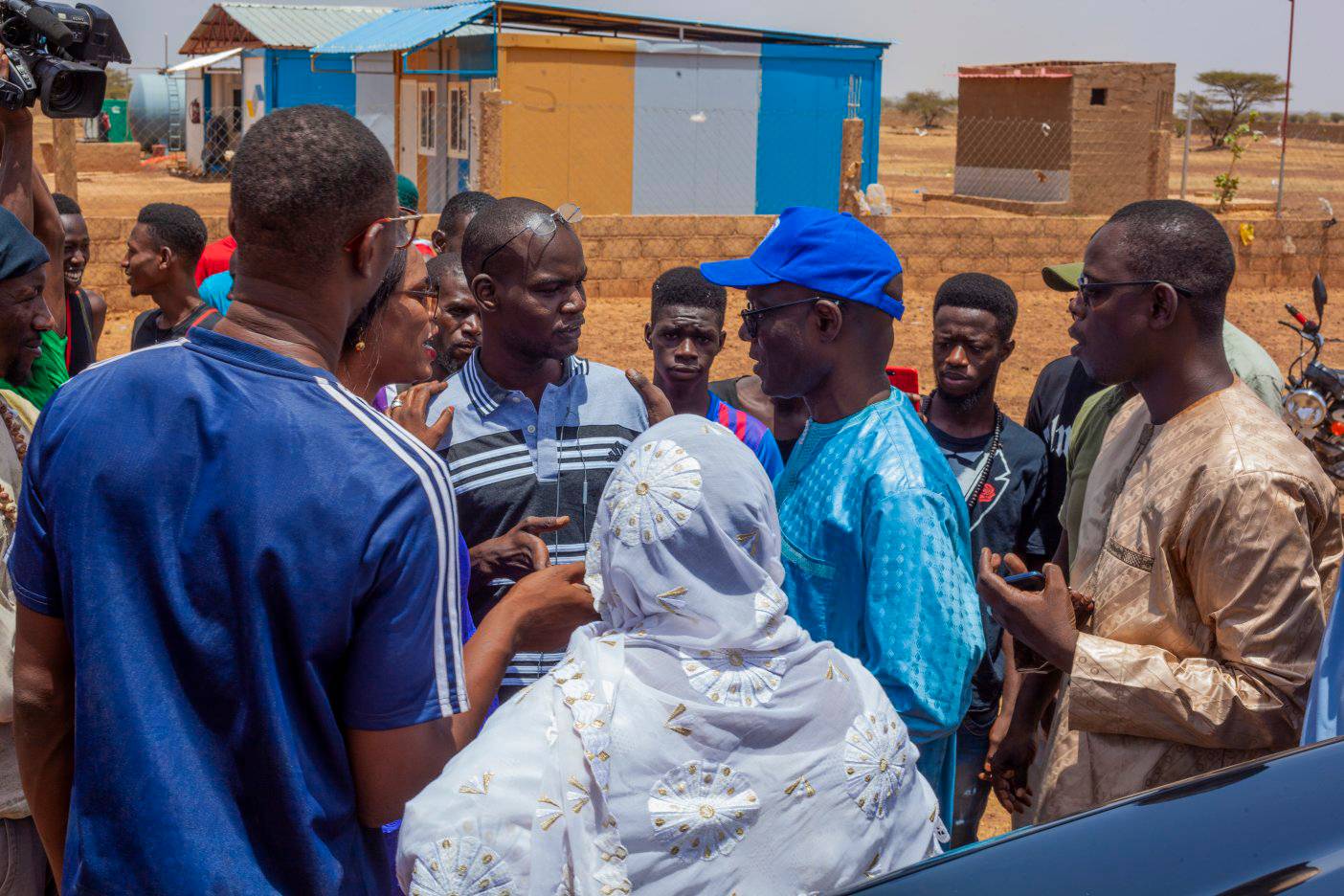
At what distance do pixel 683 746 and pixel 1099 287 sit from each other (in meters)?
1.51

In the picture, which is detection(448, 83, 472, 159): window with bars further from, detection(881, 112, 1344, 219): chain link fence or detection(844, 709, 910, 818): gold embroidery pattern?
detection(844, 709, 910, 818): gold embroidery pattern

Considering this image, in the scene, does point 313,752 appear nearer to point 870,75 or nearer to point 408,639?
point 408,639

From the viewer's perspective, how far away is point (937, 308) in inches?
176

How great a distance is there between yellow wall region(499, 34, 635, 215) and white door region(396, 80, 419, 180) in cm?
488

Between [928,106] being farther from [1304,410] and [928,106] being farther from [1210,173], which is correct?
[1304,410]

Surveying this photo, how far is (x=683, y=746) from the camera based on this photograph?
1897 millimetres

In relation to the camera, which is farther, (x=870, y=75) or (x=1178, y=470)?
(x=870, y=75)

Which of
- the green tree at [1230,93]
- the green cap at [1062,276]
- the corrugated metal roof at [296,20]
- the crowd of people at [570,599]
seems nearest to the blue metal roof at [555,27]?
the corrugated metal roof at [296,20]

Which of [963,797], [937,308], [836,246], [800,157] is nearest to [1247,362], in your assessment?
[937,308]

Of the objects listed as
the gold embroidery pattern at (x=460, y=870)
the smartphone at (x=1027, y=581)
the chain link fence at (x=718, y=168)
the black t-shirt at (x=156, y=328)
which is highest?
the chain link fence at (x=718, y=168)

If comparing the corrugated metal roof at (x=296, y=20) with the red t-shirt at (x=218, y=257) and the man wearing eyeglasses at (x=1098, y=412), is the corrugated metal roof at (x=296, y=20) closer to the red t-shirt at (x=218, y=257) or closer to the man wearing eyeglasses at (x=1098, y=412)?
the red t-shirt at (x=218, y=257)

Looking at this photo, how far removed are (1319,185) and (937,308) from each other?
101ft

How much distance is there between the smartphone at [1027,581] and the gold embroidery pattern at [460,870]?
1374 mm

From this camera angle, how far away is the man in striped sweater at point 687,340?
4371 mm
